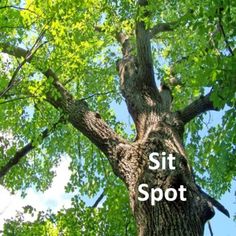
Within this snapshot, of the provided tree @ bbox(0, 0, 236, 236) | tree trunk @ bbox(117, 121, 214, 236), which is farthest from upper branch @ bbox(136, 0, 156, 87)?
tree trunk @ bbox(117, 121, 214, 236)

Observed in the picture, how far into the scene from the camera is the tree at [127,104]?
5211 mm

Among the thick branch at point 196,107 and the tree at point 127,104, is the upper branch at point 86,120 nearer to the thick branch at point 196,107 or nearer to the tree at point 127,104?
the tree at point 127,104

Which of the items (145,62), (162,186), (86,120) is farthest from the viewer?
(145,62)

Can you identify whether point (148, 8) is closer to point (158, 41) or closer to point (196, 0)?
point (196, 0)

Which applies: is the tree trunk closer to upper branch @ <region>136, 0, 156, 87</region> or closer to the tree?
the tree

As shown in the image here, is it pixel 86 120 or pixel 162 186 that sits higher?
pixel 86 120

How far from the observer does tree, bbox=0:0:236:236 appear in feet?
17.1

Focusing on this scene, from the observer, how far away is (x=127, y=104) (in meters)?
7.81

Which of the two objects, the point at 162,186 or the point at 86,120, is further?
the point at 86,120

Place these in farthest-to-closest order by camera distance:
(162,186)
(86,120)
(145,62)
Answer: (145,62) < (86,120) < (162,186)

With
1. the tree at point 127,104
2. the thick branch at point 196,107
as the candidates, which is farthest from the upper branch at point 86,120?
the thick branch at point 196,107

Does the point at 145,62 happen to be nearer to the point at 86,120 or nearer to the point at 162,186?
the point at 86,120

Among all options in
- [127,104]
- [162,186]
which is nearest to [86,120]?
[127,104]

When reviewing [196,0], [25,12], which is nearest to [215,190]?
[196,0]
